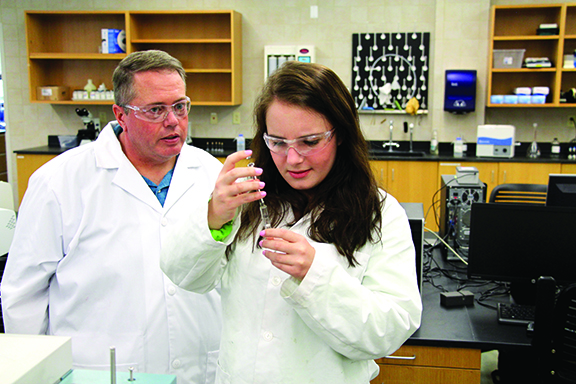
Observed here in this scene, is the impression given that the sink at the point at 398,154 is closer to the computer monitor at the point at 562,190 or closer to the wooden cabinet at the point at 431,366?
the computer monitor at the point at 562,190

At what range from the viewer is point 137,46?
17.4 ft

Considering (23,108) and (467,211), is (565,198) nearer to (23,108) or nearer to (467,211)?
(467,211)

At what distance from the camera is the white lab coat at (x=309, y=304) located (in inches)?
37.6

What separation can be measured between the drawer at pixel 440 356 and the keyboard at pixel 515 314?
19 cm

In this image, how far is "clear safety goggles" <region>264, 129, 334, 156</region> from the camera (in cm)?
104

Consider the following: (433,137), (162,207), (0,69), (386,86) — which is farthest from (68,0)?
A: (162,207)

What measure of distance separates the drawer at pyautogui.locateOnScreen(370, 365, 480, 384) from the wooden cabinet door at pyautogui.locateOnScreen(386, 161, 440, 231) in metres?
3.08

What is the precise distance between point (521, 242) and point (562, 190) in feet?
1.46

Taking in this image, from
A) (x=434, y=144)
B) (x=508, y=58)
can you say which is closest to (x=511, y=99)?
(x=508, y=58)

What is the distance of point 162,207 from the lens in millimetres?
1592

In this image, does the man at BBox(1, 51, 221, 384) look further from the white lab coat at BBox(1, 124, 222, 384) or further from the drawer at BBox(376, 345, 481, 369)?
the drawer at BBox(376, 345, 481, 369)

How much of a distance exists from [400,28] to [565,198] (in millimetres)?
3444

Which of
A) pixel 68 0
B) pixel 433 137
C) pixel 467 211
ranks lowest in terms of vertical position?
pixel 467 211

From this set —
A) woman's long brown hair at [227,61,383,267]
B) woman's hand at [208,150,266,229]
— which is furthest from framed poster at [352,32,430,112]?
woman's hand at [208,150,266,229]
